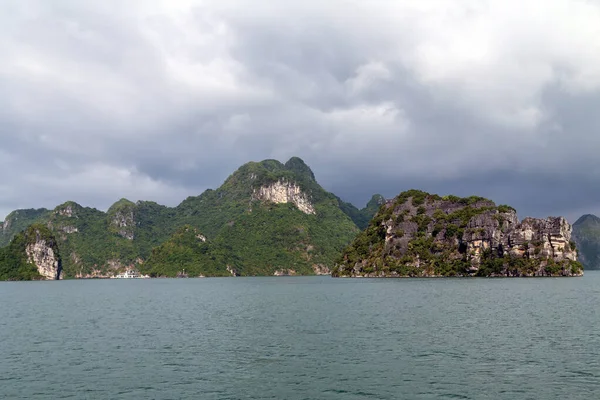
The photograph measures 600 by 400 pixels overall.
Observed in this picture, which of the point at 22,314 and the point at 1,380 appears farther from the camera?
the point at 22,314

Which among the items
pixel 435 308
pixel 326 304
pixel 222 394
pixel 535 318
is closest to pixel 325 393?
pixel 222 394

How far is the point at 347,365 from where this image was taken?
36281 millimetres

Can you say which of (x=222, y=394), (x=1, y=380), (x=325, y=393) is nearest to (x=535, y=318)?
(x=325, y=393)

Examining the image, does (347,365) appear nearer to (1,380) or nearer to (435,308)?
(1,380)

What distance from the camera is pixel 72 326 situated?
61.4m

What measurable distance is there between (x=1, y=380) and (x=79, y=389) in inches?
272

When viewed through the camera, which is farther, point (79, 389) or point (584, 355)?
point (584, 355)

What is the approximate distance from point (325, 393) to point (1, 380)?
22394 mm

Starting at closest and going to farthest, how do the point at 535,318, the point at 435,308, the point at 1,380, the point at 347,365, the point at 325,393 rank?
the point at 325,393 → the point at 1,380 → the point at 347,365 → the point at 535,318 → the point at 435,308

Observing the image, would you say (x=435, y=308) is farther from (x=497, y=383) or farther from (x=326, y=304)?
(x=497, y=383)

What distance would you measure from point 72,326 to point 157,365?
98.5 ft

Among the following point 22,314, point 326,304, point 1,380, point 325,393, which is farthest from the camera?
point 326,304

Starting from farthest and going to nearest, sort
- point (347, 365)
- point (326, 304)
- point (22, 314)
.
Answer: point (326, 304) < point (22, 314) < point (347, 365)

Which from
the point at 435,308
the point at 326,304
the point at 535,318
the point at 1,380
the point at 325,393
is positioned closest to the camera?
the point at 325,393
